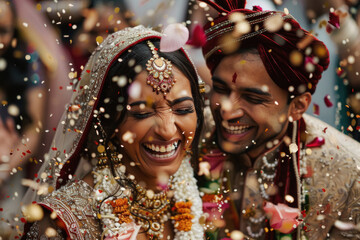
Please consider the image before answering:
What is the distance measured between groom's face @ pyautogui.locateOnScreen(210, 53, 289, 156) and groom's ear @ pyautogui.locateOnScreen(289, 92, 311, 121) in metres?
0.05

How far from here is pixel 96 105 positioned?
7.77ft

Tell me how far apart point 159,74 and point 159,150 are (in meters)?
0.39

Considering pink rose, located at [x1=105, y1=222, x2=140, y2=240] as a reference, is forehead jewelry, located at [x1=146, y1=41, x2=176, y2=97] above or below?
above

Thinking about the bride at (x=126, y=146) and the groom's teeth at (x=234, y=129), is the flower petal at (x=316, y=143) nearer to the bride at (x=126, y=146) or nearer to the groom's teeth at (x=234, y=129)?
the groom's teeth at (x=234, y=129)

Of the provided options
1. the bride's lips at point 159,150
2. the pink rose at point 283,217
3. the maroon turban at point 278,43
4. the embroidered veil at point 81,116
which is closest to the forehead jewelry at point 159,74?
the embroidered veil at point 81,116

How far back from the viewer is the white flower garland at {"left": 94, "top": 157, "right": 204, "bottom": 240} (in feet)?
7.70

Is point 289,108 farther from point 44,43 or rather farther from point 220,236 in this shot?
point 44,43

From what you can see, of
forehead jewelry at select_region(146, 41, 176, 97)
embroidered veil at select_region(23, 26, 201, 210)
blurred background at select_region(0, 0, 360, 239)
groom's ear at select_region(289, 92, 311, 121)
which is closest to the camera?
forehead jewelry at select_region(146, 41, 176, 97)

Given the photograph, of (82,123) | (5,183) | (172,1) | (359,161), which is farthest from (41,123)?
(359,161)

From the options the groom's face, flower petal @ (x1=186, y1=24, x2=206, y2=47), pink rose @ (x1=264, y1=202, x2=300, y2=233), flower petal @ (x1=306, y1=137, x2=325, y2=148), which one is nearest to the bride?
flower petal @ (x1=186, y1=24, x2=206, y2=47)

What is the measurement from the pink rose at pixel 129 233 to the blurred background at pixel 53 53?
103cm

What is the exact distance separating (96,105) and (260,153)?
1.10 m

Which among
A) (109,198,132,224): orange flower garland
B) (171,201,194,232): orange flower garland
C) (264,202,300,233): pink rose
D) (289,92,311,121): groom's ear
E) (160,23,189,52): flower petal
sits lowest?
(264,202,300,233): pink rose

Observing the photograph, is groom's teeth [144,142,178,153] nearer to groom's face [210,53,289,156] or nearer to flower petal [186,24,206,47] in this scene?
groom's face [210,53,289,156]
